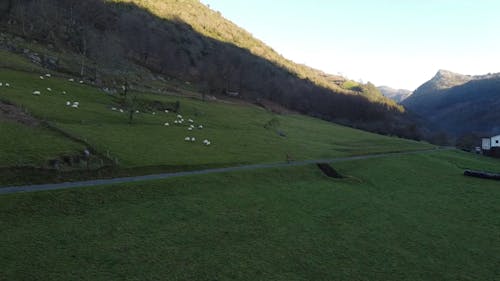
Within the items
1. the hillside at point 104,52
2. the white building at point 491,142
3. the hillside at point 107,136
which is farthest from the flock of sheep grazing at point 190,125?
Result: the white building at point 491,142

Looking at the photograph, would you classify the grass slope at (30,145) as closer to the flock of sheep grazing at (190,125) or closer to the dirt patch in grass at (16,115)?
the dirt patch in grass at (16,115)

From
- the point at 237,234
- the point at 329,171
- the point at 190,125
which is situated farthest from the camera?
the point at 190,125

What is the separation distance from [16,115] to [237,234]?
110 ft

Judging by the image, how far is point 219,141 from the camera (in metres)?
59.7

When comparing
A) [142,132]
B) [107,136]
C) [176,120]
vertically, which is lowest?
[107,136]

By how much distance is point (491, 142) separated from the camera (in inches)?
4774

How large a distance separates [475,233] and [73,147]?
39.7m

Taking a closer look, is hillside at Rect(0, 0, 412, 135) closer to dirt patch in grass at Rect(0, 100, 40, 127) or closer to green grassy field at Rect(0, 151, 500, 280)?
dirt patch in grass at Rect(0, 100, 40, 127)

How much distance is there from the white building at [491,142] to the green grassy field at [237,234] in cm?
9463

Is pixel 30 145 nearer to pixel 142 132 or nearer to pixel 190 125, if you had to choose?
pixel 142 132

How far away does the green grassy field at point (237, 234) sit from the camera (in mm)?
20281

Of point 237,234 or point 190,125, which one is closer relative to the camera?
point 237,234

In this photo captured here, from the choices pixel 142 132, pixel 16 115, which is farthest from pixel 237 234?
pixel 16 115

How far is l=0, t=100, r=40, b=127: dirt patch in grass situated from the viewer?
41906mm
